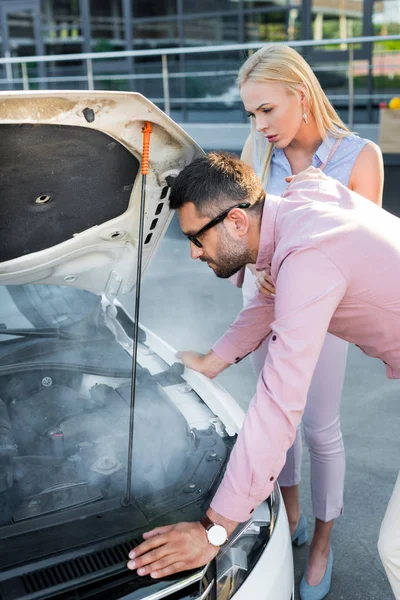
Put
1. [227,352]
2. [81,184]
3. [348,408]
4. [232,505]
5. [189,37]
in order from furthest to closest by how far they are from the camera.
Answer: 1. [189,37]
2. [348,408]
3. [227,352]
4. [81,184]
5. [232,505]

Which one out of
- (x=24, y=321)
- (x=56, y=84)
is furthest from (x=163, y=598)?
(x=56, y=84)

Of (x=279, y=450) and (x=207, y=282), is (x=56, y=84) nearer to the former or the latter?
(x=207, y=282)

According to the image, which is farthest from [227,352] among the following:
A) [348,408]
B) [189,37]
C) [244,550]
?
[189,37]

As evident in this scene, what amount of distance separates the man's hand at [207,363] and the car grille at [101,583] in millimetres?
871

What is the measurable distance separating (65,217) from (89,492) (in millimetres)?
1001

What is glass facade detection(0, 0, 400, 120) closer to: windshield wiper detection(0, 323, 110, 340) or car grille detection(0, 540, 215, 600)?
windshield wiper detection(0, 323, 110, 340)

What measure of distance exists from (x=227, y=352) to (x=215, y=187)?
2.64 ft

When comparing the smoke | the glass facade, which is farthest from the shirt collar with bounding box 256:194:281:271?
the glass facade

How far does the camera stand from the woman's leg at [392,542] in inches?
73.1

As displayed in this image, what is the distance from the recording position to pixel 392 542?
1860 millimetres

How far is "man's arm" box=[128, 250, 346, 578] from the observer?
1580mm

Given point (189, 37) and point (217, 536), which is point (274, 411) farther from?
point (189, 37)

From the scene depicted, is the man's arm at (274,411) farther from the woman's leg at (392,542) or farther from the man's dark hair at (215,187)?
the woman's leg at (392,542)

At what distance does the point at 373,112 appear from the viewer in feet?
28.9
